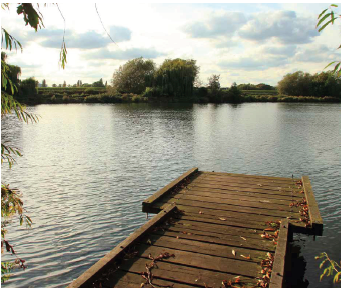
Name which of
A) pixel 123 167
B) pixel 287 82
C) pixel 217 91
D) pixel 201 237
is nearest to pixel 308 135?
pixel 123 167

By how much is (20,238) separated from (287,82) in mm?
104924

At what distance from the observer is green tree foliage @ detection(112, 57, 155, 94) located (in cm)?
8750

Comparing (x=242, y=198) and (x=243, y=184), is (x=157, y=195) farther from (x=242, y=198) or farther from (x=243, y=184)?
(x=243, y=184)

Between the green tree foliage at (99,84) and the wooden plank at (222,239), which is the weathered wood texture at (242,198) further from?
the green tree foliage at (99,84)

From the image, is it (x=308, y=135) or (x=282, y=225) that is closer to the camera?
(x=282, y=225)

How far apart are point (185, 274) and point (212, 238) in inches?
54.3

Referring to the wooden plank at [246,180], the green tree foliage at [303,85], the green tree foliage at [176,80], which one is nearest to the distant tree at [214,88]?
the green tree foliage at [176,80]

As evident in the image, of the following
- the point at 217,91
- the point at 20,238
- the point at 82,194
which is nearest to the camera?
the point at 20,238

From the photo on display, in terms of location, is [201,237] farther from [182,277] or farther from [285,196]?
[285,196]

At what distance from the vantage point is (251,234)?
6.10 meters

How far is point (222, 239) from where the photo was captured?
5.87 metres

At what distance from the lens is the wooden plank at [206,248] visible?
17.1 ft

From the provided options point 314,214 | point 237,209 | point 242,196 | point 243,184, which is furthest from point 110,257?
point 243,184

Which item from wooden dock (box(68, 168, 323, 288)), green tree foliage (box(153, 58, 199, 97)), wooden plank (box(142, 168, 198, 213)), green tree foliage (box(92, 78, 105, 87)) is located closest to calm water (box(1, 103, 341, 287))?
wooden plank (box(142, 168, 198, 213))
